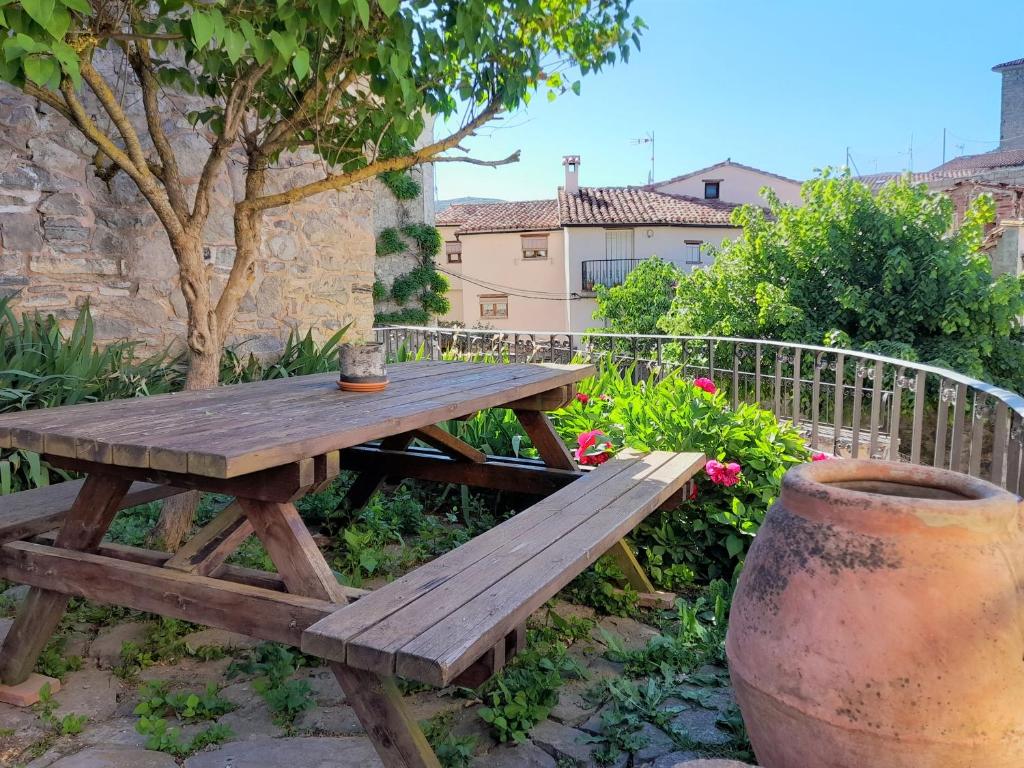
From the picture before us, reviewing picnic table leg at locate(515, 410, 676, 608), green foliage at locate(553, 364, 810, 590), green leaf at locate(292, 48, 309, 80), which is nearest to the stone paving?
picnic table leg at locate(515, 410, 676, 608)

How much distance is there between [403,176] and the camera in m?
11.4

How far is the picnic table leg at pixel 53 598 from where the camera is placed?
2.08 meters

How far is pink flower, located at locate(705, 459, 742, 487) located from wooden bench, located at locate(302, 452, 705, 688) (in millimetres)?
581

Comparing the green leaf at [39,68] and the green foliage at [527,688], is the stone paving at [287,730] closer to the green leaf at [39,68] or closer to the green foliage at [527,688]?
the green foliage at [527,688]

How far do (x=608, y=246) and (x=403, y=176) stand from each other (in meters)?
17.6

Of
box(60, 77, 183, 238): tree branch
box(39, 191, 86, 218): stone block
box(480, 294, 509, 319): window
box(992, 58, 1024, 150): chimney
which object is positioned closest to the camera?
box(60, 77, 183, 238): tree branch

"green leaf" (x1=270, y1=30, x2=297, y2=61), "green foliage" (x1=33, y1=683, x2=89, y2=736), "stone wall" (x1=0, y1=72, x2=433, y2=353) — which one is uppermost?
"green leaf" (x1=270, y1=30, x2=297, y2=61)

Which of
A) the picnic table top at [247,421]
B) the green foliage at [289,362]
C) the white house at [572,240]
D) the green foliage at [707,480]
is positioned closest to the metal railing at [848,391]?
the green foliage at [289,362]

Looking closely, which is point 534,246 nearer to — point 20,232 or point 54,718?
point 20,232

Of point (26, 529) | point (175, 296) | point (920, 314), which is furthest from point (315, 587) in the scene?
point (920, 314)

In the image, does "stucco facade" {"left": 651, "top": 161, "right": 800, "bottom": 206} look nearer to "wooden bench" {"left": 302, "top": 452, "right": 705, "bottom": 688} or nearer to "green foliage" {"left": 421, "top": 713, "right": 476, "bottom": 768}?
"wooden bench" {"left": 302, "top": 452, "right": 705, "bottom": 688}

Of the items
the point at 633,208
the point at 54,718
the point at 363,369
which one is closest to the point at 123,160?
the point at 363,369

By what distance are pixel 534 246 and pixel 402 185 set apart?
61.4 feet

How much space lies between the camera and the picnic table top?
1670mm
